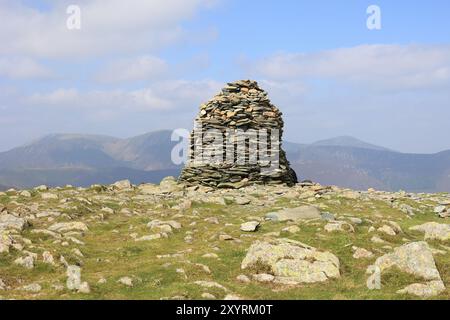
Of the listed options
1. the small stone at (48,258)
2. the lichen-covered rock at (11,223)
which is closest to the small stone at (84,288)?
the small stone at (48,258)

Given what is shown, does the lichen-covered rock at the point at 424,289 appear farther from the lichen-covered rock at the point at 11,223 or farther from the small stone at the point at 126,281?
the lichen-covered rock at the point at 11,223

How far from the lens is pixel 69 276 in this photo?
14602 mm

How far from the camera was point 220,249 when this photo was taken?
20.1 meters

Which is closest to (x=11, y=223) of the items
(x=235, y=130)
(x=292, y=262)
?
(x=292, y=262)

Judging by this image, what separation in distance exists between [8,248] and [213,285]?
937 cm

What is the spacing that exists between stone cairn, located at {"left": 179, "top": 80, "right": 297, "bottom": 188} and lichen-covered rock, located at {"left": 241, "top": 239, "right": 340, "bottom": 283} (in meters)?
25.4

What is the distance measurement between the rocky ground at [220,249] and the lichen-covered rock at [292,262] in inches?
1.5

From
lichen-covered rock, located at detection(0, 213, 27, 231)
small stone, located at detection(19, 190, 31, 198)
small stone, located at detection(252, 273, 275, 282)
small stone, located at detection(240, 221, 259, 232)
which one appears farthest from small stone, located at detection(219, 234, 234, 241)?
small stone, located at detection(19, 190, 31, 198)

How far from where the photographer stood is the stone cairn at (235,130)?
44281 mm

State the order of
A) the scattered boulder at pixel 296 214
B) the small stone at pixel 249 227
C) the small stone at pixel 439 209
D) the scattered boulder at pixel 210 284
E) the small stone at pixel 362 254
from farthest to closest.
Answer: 1. the small stone at pixel 439 209
2. the scattered boulder at pixel 296 214
3. the small stone at pixel 249 227
4. the small stone at pixel 362 254
5. the scattered boulder at pixel 210 284

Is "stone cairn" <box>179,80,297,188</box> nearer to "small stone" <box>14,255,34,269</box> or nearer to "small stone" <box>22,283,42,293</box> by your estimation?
"small stone" <box>14,255,34,269</box>

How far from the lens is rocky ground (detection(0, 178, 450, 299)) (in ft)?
47.7
